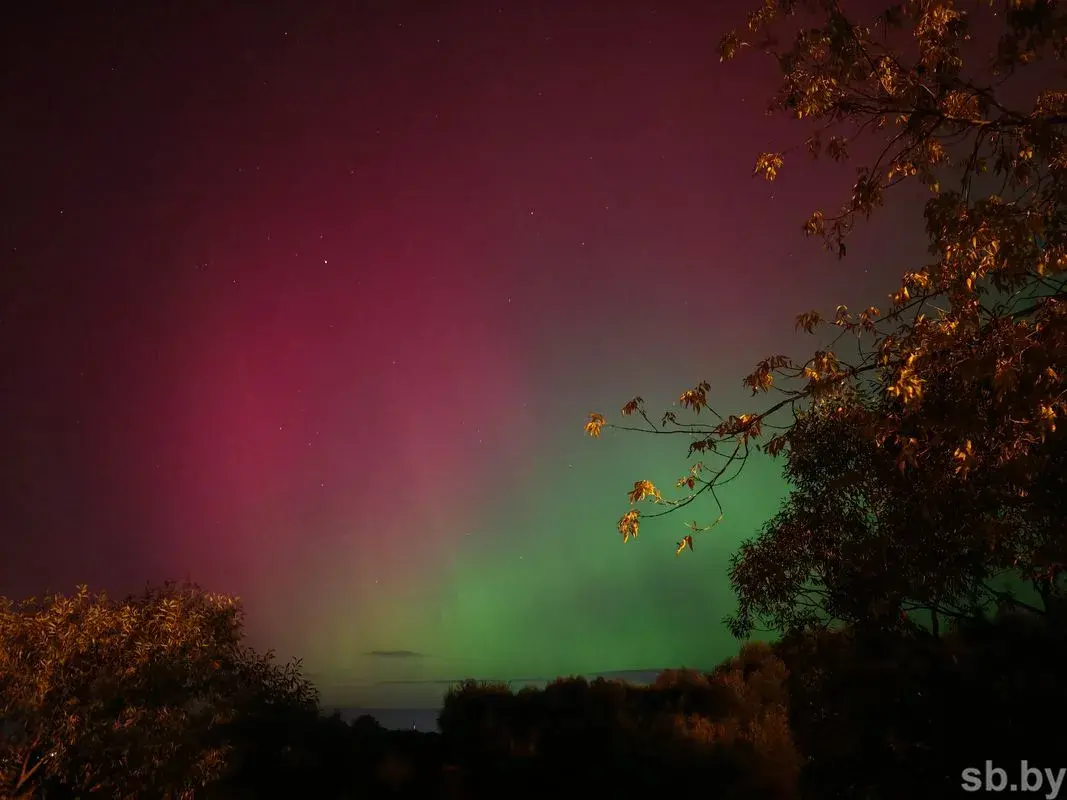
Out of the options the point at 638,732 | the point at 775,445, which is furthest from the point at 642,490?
the point at 638,732

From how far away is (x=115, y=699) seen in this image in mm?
20422

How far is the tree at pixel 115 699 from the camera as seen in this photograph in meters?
19.7

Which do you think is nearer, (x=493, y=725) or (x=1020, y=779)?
(x=1020, y=779)

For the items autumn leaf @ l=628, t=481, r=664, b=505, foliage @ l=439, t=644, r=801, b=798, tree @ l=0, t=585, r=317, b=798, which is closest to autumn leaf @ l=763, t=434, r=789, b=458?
autumn leaf @ l=628, t=481, r=664, b=505

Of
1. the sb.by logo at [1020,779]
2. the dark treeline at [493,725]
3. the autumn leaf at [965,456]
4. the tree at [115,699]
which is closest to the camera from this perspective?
the autumn leaf at [965,456]

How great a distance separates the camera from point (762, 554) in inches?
549

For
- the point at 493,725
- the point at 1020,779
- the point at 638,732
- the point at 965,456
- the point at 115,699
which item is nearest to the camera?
the point at 965,456

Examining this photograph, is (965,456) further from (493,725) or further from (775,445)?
(493,725)

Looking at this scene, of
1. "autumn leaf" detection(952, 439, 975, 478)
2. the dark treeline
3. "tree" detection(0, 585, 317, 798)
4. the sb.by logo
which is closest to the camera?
"autumn leaf" detection(952, 439, 975, 478)

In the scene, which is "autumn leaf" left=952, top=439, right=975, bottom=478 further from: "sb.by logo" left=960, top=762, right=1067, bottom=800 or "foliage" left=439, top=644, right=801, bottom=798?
"foliage" left=439, top=644, right=801, bottom=798

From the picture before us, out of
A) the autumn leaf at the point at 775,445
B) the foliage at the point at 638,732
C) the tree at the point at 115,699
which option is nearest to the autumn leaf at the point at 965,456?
the autumn leaf at the point at 775,445

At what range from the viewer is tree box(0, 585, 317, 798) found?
19.7m

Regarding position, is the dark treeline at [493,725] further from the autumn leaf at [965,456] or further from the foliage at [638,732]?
the autumn leaf at [965,456]

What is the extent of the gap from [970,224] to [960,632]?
654cm
